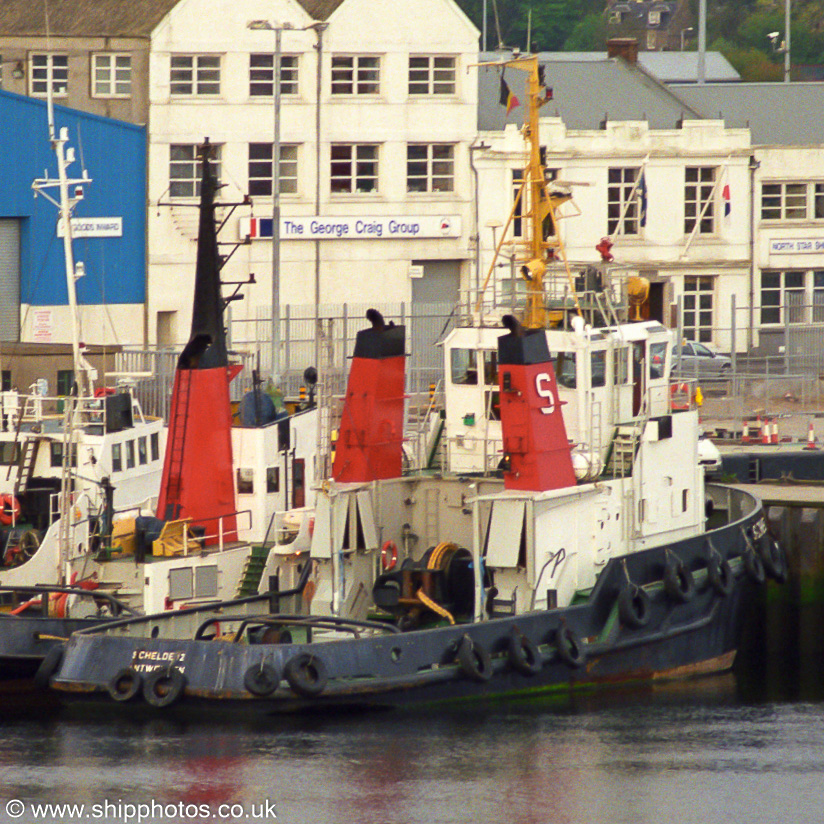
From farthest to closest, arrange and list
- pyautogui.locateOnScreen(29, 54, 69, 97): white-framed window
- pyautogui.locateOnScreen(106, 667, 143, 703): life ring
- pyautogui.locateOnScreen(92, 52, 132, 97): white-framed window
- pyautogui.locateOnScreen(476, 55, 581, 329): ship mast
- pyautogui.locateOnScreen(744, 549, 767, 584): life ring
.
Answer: pyautogui.locateOnScreen(92, 52, 132, 97): white-framed window
pyautogui.locateOnScreen(29, 54, 69, 97): white-framed window
pyautogui.locateOnScreen(744, 549, 767, 584): life ring
pyautogui.locateOnScreen(476, 55, 581, 329): ship mast
pyautogui.locateOnScreen(106, 667, 143, 703): life ring

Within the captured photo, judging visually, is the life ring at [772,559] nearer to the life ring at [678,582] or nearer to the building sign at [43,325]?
the life ring at [678,582]

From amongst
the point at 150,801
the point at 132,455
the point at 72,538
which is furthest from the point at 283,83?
the point at 150,801

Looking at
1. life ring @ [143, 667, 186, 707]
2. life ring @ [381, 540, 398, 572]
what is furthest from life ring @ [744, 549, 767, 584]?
life ring @ [143, 667, 186, 707]

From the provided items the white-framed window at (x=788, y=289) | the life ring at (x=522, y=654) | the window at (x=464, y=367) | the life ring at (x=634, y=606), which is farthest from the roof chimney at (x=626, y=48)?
the life ring at (x=522, y=654)

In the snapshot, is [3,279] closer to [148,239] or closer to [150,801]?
[148,239]

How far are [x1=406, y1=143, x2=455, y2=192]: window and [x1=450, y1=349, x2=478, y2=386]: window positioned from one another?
2218 centimetres

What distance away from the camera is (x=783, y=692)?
21172mm

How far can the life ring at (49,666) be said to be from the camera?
60.6ft

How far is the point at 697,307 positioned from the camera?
4409cm

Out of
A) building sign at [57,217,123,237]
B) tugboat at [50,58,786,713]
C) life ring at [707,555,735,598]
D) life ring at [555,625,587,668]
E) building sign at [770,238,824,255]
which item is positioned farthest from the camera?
building sign at [770,238,824,255]

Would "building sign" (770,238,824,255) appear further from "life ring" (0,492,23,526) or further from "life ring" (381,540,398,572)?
"life ring" (0,492,23,526)

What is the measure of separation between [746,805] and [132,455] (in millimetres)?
10327

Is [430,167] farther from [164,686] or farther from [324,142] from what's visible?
[164,686]

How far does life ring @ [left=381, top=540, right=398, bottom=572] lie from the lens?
793 inches
